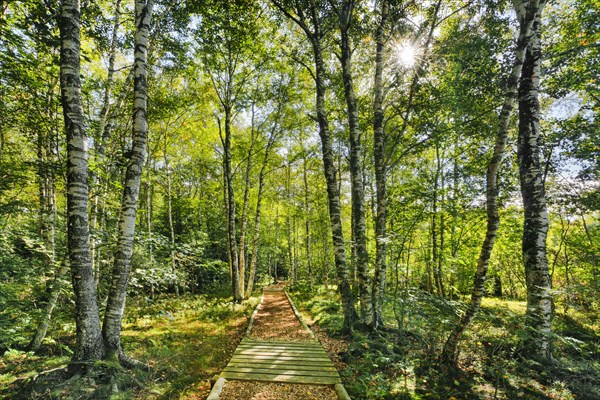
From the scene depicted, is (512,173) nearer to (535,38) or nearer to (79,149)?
(535,38)

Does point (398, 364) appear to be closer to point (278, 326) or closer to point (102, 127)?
point (278, 326)

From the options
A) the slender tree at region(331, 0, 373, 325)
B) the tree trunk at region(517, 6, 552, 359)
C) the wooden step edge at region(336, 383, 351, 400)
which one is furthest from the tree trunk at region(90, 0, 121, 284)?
the tree trunk at region(517, 6, 552, 359)

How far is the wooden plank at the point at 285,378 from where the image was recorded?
451cm

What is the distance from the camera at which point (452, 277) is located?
1452cm

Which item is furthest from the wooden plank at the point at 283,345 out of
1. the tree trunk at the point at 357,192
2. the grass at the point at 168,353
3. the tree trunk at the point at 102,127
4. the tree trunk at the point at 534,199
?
the tree trunk at the point at 534,199

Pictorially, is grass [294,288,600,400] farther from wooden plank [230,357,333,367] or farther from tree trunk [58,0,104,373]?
tree trunk [58,0,104,373]

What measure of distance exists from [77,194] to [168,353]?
4112mm

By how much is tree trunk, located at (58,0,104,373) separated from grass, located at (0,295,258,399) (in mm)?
500

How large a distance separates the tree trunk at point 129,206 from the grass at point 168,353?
0.69 m

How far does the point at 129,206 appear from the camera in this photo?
15.2 feet

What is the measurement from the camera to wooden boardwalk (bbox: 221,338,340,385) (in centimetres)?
463

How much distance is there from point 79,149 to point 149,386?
397 cm

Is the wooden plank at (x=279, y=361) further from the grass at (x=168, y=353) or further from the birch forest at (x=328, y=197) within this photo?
the grass at (x=168, y=353)

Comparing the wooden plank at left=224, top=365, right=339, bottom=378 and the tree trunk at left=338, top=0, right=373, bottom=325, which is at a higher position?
the tree trunk at left=338, top=0, right=373, bottom=325
